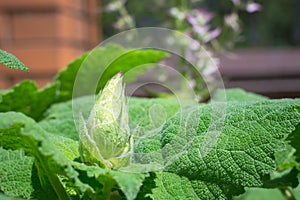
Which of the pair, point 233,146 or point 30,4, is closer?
point 233,146

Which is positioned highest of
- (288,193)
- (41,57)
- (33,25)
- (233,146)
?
(233,146)

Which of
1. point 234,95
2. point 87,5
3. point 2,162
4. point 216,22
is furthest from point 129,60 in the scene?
point 87,5

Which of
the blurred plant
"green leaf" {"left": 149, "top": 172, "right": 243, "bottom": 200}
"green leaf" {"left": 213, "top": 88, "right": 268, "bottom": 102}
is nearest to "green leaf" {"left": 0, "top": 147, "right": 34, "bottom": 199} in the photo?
"green leaf" {"left": 149, "top": 172, "right": 243, "bottom": 200}

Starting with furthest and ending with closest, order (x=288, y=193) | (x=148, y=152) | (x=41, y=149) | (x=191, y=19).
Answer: (x=191, y=19) → (x=288, y=193) → (x=148, y=152) → (x=41, y=149)

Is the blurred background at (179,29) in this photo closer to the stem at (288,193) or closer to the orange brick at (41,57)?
the orange brick at (41,57)

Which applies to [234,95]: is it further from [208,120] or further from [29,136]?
[29,136]

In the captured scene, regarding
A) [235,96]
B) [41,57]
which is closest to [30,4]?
[41,57]

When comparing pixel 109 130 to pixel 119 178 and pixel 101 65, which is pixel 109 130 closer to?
pixel 119 178

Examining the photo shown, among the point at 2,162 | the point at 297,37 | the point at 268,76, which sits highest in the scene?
the point at 2,162
